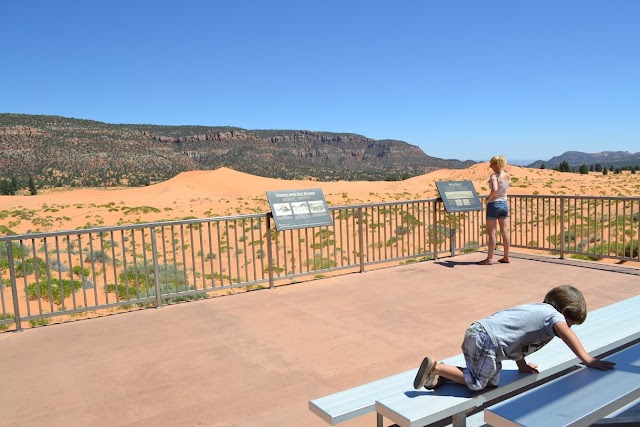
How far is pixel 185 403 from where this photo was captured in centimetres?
472

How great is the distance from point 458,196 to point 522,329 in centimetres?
788

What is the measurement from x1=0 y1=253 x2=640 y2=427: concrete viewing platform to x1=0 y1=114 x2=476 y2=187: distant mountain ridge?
247 feet

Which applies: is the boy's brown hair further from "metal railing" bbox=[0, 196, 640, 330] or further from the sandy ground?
the sandy ground

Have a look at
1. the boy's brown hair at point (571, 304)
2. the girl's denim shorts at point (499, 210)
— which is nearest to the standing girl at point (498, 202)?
the girl's denim shorts at point (499, 210)

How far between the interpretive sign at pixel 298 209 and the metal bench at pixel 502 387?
17.4 ft

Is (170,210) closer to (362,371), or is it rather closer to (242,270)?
(242,270)

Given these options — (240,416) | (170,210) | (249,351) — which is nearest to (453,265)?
(249,351)

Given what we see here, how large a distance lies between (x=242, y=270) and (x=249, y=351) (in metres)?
9.98

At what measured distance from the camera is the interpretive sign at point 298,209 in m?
8.97

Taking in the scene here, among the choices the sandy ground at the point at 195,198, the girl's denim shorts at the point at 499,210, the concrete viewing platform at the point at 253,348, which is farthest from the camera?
the sandy ground at the point at 195,198

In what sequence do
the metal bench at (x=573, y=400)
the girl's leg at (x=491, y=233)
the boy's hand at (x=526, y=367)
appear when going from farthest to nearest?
the girl's leg at (x=491, y=233) < the boy's hand at (x=526, y=367) < the metal bench at (x=573, y=400)

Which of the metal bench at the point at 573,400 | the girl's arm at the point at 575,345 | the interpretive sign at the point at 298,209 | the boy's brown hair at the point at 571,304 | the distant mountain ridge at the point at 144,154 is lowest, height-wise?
the metal bench at the point at 573,400

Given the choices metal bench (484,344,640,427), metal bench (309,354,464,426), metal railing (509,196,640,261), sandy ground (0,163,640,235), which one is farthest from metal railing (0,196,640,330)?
sandy ground (0,163,640,235)

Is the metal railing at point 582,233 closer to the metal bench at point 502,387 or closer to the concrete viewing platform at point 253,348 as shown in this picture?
the concrete viewing platform at point 253,348
